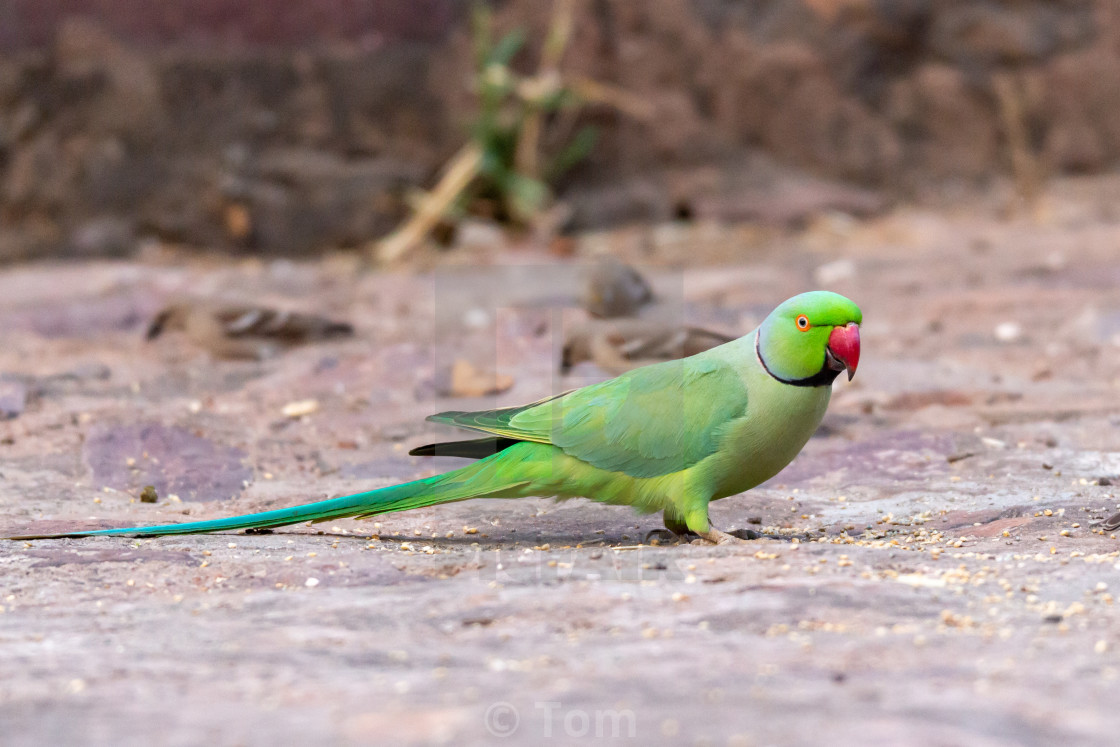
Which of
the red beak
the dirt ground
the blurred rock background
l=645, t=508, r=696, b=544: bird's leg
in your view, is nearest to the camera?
the dirt ground

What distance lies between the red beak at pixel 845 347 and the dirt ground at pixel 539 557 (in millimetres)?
437

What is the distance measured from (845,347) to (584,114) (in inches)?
240

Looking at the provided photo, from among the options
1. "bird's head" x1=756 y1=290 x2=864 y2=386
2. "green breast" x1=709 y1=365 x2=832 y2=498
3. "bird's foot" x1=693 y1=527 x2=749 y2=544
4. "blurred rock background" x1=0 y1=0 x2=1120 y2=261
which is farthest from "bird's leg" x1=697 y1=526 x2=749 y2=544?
"blurred rock background" x1=0 y1=0 x2=1120 y2=261

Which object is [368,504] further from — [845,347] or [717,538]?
[845,347]

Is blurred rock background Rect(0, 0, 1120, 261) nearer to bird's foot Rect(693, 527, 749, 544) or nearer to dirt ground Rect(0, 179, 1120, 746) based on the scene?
dirt ground Rect(0, 179, 1120, 746)

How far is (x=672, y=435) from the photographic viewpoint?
9.23 ft

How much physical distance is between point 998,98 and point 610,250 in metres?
3.12

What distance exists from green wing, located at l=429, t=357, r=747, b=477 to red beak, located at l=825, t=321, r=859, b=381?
227 mm

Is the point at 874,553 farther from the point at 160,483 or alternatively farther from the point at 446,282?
the point at 446,282

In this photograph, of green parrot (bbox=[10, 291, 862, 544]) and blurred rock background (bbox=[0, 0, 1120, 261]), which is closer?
green parrot (bbox=[10, 291, 862, 544])

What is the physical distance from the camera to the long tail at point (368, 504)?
2760 millimetres

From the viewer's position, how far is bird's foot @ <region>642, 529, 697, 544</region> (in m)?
2.98

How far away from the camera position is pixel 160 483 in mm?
3660

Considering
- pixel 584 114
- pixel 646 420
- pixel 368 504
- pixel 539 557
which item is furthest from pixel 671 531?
pixel 584 114
